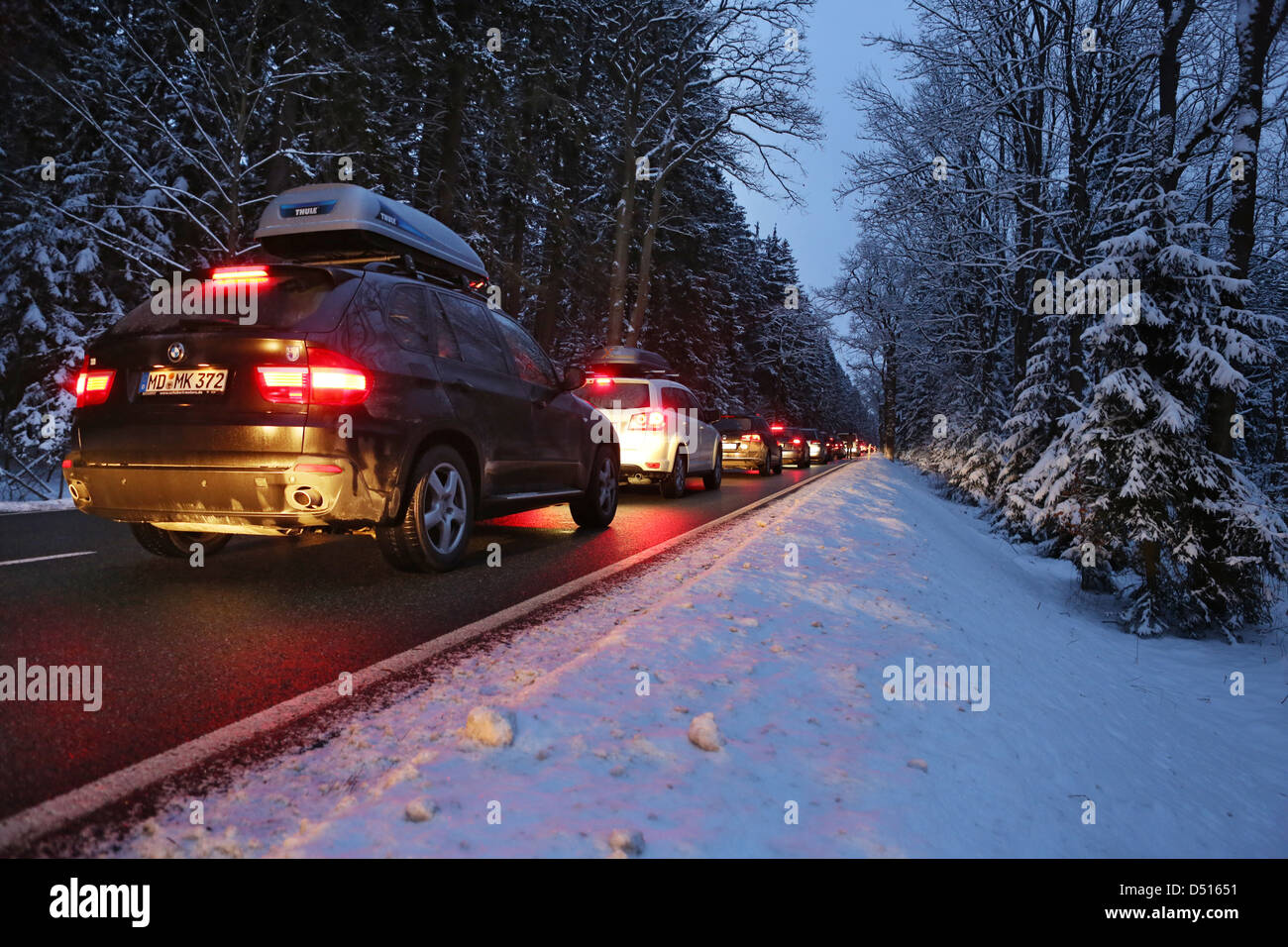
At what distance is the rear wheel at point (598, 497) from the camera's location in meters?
7.69

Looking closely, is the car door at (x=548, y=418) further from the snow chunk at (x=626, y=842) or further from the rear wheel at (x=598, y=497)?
the snow chunk at (x=626, y=842)

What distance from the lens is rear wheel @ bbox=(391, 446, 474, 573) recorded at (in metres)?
4.84

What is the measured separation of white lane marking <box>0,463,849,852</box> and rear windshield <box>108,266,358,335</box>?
2096 millimetres

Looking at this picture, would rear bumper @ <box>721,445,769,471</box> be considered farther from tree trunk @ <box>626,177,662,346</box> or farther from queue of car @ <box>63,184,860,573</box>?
queue of car @ <box>63,184,860,573</box>

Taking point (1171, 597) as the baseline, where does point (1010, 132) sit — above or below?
above

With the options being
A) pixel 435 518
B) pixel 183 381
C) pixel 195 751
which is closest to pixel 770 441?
pixel 435 518

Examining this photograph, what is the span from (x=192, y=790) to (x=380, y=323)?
327 centimetres

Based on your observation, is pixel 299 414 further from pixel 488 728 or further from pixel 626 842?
pixel 626 842

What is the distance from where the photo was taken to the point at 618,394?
36.8 ft

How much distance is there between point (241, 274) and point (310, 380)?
91 cm
